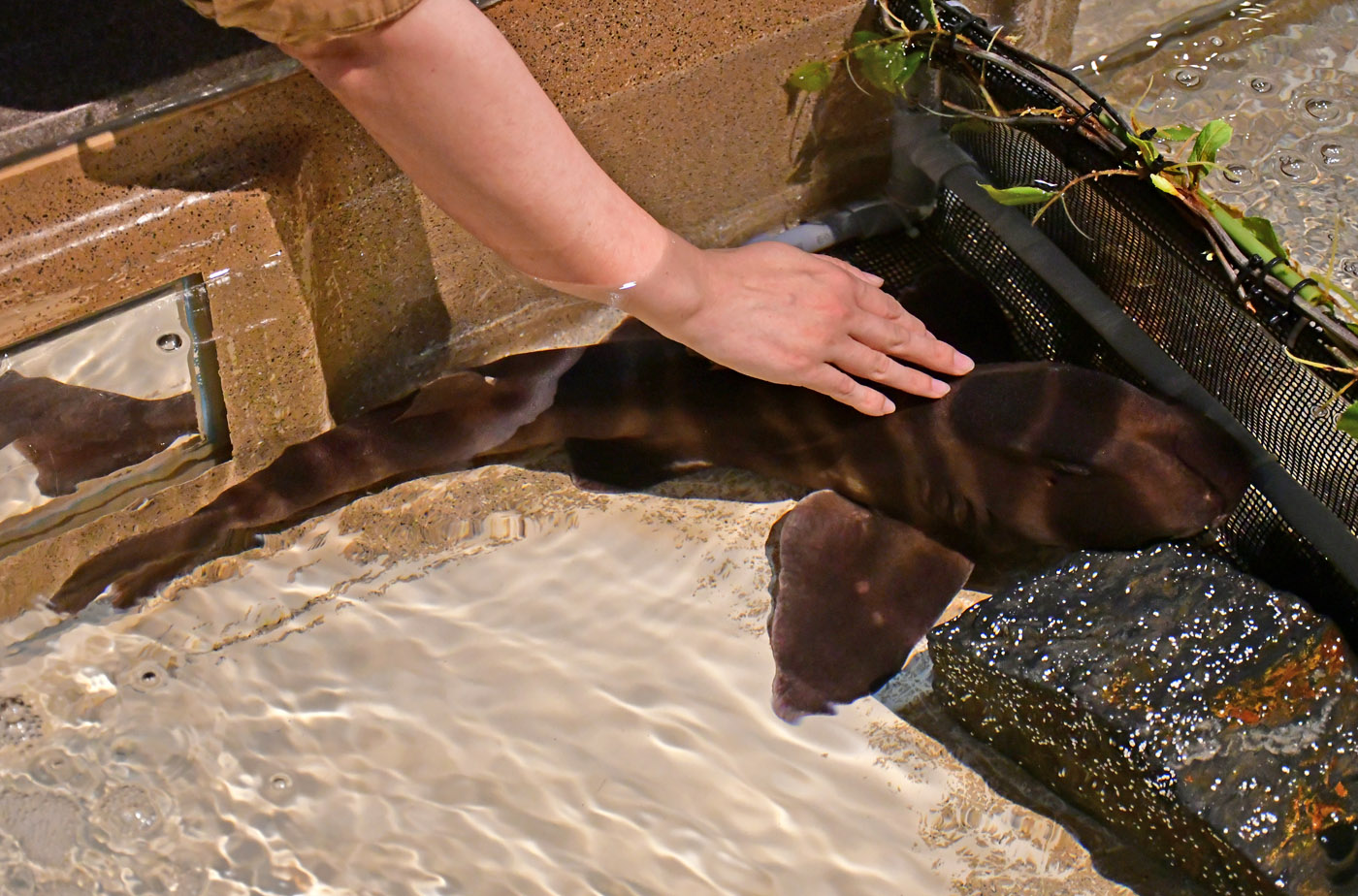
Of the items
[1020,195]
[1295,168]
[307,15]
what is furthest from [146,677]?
[1295,168]

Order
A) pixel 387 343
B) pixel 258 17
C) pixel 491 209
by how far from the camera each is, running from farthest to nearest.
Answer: pixel 387 343, pixel 491 209, pixel 258 17

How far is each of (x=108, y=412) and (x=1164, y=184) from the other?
7.43 feet

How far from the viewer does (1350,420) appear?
1886 mm

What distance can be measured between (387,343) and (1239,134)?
255 centimetres

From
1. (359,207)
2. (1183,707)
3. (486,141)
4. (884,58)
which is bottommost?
(1183,707)

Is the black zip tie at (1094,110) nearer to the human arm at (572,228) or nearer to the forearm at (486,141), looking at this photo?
the human arm at (572,228)

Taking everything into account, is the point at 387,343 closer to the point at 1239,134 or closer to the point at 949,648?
the point at 949,648

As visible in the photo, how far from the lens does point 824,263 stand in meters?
2.44

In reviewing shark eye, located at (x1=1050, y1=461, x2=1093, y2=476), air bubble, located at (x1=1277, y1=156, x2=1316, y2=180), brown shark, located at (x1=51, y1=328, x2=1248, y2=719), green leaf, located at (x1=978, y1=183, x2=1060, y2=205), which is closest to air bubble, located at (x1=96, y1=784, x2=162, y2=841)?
brown shark, located at (x1=51, y1=328, x2=1248, y2=719)

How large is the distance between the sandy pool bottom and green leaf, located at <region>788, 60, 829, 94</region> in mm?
1227

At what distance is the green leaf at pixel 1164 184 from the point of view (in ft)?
7.10

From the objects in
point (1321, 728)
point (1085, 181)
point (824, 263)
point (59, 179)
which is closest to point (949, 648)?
point (1321, 728)

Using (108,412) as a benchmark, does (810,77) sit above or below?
above

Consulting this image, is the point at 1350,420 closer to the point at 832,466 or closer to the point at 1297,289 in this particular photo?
the point at 1297,289
